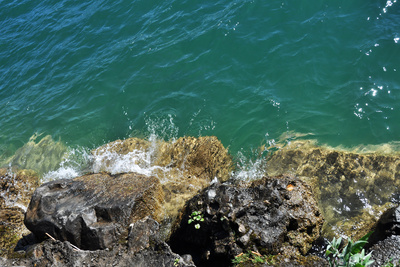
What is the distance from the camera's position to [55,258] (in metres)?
4.98

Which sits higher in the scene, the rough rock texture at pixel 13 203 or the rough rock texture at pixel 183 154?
the rough rock texture at pixel 13 203

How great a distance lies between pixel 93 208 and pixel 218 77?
5648 mm

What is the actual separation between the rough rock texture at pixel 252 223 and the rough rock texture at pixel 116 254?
72cm

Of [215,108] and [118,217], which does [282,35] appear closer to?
[215,108]

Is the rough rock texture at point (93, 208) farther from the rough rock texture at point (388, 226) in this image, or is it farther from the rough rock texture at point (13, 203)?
the rough rock texture at point (388, 226)

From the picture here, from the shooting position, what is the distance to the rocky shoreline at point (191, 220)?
474 cm

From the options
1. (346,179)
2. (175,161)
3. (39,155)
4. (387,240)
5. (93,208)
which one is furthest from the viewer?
(39,155)

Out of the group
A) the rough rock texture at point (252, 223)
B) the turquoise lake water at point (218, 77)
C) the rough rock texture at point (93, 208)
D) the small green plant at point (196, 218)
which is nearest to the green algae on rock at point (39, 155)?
the turquoise lake water at point (218, 77)

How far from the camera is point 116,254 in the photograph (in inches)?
192

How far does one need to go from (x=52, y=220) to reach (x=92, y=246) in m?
0.99

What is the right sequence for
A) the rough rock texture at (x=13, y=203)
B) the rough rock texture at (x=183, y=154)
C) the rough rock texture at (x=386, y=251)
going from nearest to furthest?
the rough rock texture at (x=386, y=251)
the rough rock texture at (x=13, y=203)
the rough rock texture at (x=183, y=154)

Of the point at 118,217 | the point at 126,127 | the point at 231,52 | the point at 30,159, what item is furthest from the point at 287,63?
the point at 30,159

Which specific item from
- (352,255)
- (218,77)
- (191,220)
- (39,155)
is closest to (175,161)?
(191,220)

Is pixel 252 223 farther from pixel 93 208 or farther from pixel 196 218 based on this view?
pixel 93 208
